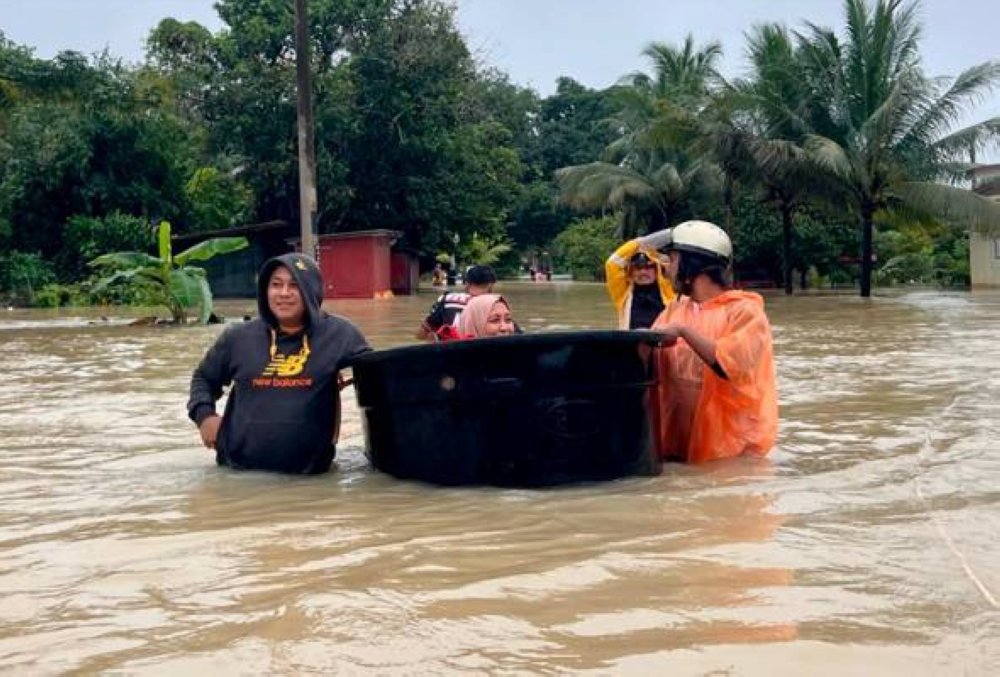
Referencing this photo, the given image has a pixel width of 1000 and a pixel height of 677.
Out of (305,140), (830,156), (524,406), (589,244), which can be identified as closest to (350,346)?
(524,406)

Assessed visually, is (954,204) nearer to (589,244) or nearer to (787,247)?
(787,247)

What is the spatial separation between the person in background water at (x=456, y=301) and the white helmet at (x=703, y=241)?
2.72 metres

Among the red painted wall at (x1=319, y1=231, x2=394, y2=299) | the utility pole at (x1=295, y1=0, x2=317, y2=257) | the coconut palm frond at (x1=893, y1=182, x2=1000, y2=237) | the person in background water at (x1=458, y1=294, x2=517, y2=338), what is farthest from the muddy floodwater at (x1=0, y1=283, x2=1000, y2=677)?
the red painted wall at (x1=319, y1=231, x2=394, y2=299)

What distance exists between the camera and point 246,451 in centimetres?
567

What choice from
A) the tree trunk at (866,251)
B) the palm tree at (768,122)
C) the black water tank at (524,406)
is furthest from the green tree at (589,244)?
the black water tank at (524,406)

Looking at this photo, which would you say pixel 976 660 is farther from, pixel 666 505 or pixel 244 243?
pixel 244 243

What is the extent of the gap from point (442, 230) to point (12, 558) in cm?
3620

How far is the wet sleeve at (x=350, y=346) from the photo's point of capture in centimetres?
556

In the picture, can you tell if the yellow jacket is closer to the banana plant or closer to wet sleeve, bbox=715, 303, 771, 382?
wet sleeve, bbox=715, 303, 771, 382

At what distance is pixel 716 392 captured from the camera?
5.64 metres

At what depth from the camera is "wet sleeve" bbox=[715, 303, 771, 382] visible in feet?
17.2

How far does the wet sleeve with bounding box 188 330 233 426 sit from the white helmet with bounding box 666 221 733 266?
7.04ft

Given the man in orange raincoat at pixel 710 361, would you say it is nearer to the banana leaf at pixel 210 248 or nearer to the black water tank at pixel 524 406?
the black water tank at pixel 524 406

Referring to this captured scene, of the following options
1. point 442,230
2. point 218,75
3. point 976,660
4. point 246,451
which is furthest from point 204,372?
point 442,230
